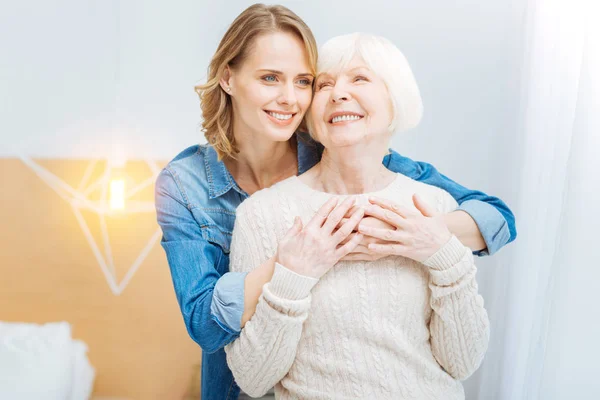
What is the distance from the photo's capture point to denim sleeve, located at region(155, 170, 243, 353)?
4.51 ft

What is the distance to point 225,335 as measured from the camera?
1367 mm

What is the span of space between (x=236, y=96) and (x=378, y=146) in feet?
1.56

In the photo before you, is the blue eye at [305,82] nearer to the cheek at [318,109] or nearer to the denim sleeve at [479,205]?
the cheek at [318,109]

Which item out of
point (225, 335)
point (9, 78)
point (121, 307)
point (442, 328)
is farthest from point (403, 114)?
point (9, 78)

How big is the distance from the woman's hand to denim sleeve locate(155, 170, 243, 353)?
0.20 m

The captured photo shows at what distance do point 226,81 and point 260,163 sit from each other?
26 cm

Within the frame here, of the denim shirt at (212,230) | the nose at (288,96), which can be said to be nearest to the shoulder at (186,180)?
the denim shirt at (212,230)

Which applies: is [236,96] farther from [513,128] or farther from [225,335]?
[513,128]

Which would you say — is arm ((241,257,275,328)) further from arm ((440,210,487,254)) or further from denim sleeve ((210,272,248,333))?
arm ((440,210,487,254))

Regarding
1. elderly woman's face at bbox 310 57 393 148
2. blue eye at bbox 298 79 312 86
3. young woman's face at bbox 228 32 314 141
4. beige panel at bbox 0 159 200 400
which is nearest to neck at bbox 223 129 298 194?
young woman's face at bbox 228 32 314 141

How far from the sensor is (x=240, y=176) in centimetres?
181

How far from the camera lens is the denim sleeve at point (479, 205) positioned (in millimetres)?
1525

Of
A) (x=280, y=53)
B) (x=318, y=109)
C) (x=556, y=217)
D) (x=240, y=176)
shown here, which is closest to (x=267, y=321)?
(x=318, y=109)

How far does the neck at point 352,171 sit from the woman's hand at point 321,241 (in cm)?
13
